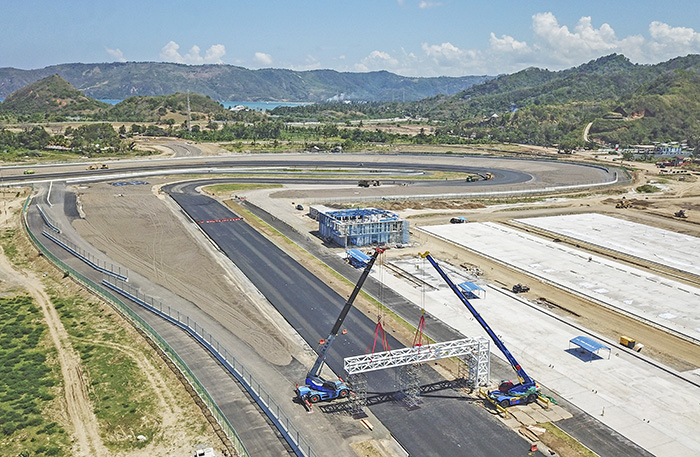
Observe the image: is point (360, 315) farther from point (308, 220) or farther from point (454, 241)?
point (308, 220)

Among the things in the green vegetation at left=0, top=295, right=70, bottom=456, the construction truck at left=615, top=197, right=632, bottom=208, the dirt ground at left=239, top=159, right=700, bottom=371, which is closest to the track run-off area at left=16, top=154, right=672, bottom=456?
the dirt ground at left=239, top=159, right=700, bottom=371

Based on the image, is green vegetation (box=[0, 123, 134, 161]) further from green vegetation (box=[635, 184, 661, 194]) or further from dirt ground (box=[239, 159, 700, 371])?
green vegetation (box=[635, 184, 661, 194])

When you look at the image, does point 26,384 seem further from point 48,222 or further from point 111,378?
point 48,222

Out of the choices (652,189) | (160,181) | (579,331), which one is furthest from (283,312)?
(652,189)

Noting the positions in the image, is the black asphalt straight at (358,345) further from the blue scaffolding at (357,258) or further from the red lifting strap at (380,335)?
the blue scaffolding at (357,258)

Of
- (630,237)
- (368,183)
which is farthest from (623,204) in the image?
(368,183)

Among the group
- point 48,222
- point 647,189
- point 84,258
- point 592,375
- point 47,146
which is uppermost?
point 47,146

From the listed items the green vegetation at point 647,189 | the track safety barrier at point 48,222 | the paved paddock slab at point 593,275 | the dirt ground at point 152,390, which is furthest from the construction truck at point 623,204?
the track safety barrier at point 48,222
